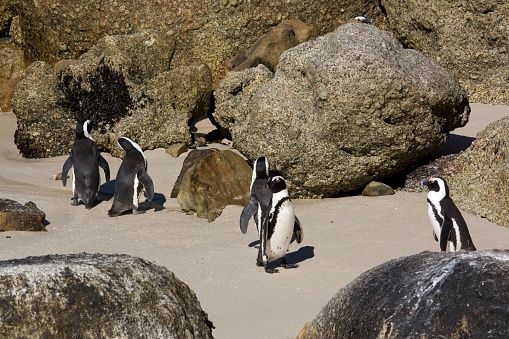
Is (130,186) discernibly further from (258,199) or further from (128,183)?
(258,199)

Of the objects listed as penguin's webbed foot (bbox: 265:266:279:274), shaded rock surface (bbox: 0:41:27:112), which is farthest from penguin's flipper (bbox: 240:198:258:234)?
shaded rock surface (bbox: 0:41:27:112)

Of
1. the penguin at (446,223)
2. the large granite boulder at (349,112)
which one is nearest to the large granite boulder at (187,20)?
the large granite boulder at (349,112)

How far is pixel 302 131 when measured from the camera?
9547 millimetres

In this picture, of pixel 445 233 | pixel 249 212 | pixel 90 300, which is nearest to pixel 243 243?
pixel 249 212

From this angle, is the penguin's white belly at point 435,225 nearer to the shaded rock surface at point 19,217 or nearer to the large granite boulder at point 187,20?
the shaded rock surface at point 19,217

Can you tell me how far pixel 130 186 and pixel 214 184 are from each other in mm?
1004

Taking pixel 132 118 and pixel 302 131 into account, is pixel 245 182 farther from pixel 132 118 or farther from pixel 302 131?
pixel 132 118

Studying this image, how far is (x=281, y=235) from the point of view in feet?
25.2

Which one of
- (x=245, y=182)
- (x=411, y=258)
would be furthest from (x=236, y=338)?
(x=245, y=182)

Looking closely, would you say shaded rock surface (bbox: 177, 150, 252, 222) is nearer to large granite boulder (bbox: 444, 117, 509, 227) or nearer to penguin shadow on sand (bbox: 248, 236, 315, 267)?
penguin shadow on sand (bbox: 248, 236, 315, 267)

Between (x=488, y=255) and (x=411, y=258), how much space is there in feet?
1.30

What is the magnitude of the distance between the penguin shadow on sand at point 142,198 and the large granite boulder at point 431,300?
20.0 feet

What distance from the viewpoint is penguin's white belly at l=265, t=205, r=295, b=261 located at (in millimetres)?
7645

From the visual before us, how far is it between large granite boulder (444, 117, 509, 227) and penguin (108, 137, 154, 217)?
10.4 ft
